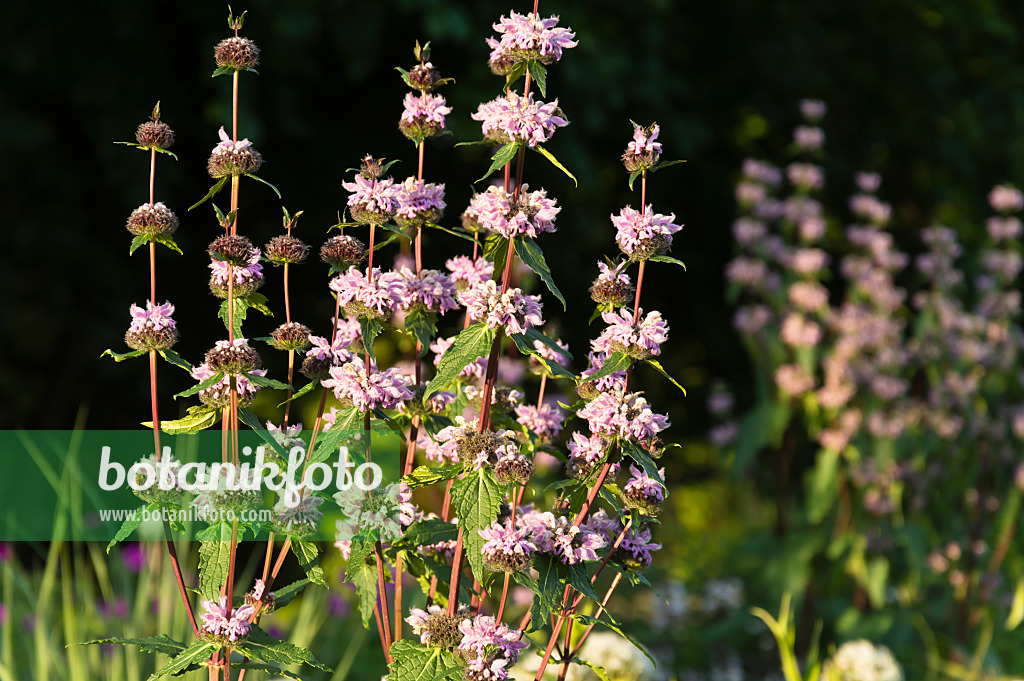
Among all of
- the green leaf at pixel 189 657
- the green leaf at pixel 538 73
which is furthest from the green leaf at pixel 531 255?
the green leaf at pixel 189 657

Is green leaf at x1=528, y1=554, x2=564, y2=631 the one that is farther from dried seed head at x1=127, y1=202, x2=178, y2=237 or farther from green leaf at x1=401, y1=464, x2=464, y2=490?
dried seed head at x1=127, y1=202, x2=178, y2=237

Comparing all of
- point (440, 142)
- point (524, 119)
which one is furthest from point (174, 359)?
point (440, 142)

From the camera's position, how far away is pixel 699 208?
5000mm

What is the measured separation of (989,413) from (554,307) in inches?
82.1

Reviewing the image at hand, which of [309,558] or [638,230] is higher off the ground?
[638,230]

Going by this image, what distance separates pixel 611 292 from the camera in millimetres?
1326

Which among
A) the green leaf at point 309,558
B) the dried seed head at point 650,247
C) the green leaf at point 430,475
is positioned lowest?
the green leaf at point 309,558

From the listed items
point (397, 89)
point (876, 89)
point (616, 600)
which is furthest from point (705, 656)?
point (876, 89)

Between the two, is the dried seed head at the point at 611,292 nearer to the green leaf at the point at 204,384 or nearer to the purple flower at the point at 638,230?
the purple flower at the point at 638,230

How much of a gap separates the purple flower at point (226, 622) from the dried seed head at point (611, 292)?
682mm

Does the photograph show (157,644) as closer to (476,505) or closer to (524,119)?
(476,505)

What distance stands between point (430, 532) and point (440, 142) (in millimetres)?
3203

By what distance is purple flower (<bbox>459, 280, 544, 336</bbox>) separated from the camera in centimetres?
129

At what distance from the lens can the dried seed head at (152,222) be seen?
4.24ft
